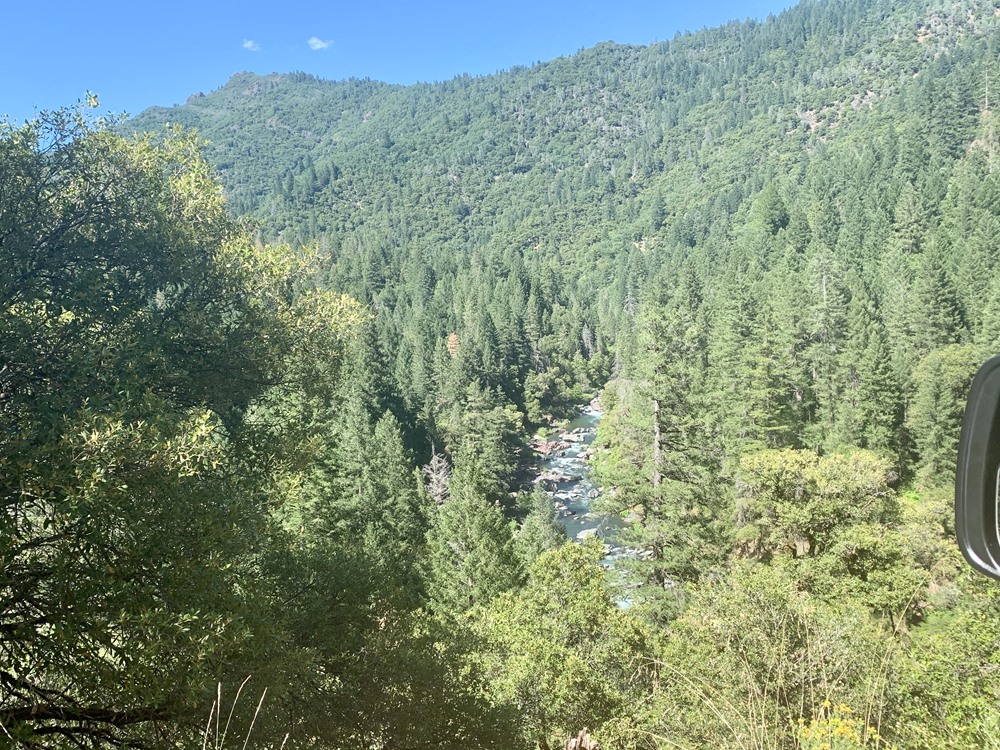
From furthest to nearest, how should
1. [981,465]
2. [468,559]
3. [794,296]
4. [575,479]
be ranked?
[575,479]
[794,296]
[468,559]
[981,465]

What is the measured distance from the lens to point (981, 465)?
1.94 meters

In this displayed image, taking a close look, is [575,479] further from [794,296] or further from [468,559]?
[468,559]

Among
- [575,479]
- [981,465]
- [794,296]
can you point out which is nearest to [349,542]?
[981,465]

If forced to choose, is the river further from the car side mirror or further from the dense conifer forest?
the car side mirror

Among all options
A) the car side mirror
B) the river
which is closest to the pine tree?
the river

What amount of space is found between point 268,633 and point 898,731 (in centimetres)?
884

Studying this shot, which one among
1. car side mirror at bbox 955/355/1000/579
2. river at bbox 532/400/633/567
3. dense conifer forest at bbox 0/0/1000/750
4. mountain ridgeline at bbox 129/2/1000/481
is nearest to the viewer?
car side mirror at bbox 955/355/1000/579

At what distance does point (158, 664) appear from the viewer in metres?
4.58

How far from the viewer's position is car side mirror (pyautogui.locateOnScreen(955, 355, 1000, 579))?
6.32 feet

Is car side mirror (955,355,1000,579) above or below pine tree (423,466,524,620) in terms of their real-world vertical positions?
above

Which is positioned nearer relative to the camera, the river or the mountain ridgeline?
the mountain ridgeline

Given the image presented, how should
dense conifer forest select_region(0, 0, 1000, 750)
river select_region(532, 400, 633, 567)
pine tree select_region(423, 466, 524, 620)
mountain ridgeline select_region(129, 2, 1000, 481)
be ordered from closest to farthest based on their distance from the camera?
dense conifer forest select_region(0, 0, 1000, 750), pine tree select_region(423, 466, 524, 620), mountain ridgeline select_region(129, 2, 1000, 481), river select_region(532, 400, 633, 567)

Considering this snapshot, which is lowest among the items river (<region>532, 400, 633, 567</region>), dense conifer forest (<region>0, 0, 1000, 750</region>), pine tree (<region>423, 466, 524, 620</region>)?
river (<region>532, 400, 633, 567</region>)

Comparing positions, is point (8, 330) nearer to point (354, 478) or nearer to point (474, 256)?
point (354, 478)
